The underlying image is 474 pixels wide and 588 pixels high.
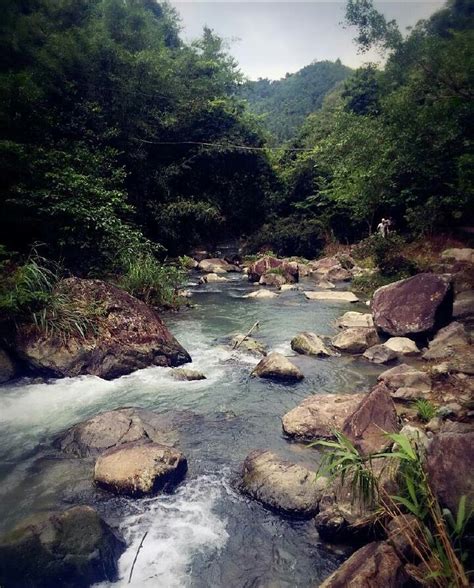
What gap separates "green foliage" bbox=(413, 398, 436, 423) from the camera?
5.47 metres

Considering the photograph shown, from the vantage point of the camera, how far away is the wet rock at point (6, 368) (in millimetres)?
7129

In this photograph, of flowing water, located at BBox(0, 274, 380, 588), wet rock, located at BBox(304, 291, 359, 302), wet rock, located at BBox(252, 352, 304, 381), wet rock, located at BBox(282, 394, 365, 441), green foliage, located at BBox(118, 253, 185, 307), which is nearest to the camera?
flowing water, located at BBox(0, 274, 380, 588)

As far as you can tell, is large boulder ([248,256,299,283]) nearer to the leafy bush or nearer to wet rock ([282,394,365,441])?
the leafy bush

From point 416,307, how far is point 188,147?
1714cm

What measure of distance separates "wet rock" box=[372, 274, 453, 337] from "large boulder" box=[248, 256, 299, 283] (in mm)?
8186

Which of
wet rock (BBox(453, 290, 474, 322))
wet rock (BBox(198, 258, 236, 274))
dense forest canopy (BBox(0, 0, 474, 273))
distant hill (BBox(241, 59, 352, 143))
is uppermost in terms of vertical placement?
distant hill (BBox(241, 59, 352, 143))

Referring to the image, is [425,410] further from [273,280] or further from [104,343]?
[273,280]

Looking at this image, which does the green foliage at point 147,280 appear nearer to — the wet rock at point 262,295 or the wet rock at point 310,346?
the wet rock at point 262,295

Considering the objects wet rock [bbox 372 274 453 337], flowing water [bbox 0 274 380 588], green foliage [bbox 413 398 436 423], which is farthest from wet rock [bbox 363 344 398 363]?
green foliage [bbox 413 398 436 423]

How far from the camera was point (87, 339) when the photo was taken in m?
7.75

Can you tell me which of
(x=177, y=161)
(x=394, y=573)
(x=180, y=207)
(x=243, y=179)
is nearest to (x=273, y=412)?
(x=394, y=573)

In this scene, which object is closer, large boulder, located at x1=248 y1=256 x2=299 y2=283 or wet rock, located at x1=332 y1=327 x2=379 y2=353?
wet rock, located at x1=332 y1=327 x2=379 y2=353

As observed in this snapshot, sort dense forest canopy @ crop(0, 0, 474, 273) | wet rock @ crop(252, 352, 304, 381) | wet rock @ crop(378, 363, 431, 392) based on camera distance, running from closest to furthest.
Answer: wet rock @ crop(378, 363, 431, 392) < wet rock @ crop(252, 352, 304, 381) < dense forest canopy @ crop(0, 0, 474, 273)

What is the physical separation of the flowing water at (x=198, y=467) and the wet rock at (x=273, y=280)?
762 cm
